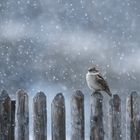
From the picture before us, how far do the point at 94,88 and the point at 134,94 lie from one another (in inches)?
27.2

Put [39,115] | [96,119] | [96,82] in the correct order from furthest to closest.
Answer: [96,82], [96,119], [39,115]

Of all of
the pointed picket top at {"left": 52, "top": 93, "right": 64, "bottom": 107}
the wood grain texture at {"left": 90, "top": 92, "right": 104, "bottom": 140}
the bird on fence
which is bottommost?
the wood grain texture at {"left": 90, "top": 92, "right": 104, "bottom": 140}

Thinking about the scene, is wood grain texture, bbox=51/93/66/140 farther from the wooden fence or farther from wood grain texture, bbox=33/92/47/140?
→ wood grain texture, bbox=33/92/47/140

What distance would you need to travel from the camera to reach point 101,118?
6719 mm

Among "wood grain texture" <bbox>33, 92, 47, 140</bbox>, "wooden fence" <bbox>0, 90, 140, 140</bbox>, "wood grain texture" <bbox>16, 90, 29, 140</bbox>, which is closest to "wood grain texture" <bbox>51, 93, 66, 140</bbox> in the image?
"wooden fence" <bbox>0, 90, 140, 140</bbox>

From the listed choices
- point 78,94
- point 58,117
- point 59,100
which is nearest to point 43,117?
point 58,117

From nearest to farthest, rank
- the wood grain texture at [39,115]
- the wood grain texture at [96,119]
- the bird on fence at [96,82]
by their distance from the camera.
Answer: the wood grain texture at [39,115] → the wood grain texture at [96,119] → the bird on fence at [96,82]

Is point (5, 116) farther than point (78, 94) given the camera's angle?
No

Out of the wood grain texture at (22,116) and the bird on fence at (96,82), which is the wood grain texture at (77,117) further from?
the wood grain texture at (22,116)

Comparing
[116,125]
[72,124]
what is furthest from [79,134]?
[116,125]

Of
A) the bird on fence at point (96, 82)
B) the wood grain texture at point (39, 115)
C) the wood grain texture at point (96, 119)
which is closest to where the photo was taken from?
the wood grain texture at point (39, 115)


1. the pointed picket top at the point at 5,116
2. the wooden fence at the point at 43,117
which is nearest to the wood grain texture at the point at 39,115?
the wooden fence at the point at 43,117

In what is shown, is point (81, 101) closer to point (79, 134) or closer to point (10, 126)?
point (79, 134)

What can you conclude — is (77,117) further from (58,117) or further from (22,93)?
(22,93)
